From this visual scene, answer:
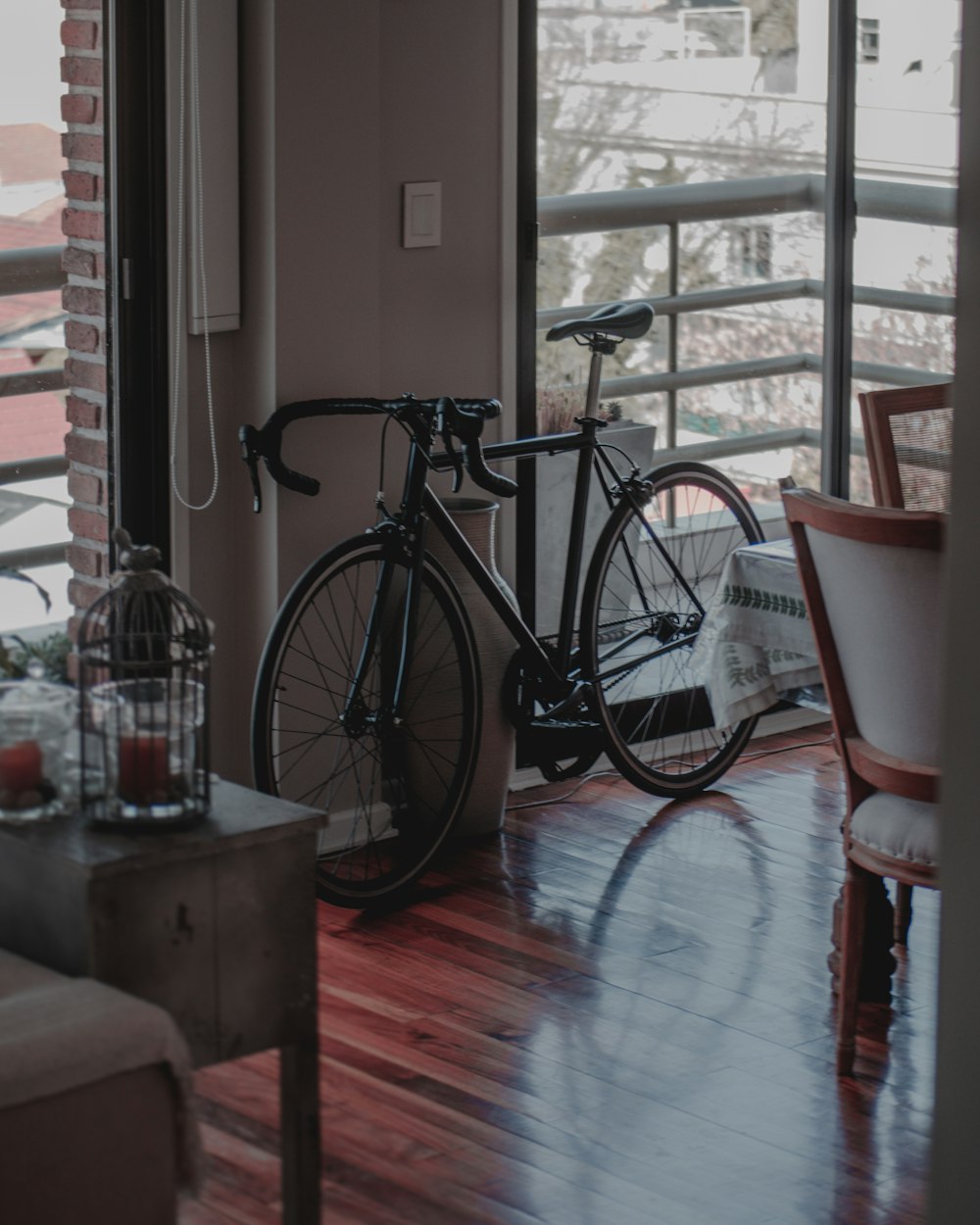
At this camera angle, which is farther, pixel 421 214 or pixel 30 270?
pixel 421 214

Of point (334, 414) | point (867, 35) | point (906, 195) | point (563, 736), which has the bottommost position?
point (563, 736)

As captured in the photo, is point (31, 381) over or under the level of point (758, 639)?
over

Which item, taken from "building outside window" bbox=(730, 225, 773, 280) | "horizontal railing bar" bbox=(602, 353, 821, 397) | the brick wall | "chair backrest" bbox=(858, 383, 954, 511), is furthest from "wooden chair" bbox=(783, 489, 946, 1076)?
"building outside window" bbox=(730, 225, 773, 280)

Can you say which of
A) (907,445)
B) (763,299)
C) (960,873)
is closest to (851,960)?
(907,445)

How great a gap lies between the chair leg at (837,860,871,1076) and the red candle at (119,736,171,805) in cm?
135

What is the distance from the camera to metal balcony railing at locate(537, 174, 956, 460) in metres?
4.49

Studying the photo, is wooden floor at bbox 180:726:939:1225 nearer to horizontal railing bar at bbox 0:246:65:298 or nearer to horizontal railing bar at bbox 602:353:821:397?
horizontal railing bar at bbox 602:353:821:397

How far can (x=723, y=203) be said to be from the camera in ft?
15.7

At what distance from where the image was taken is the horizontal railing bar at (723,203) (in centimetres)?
444

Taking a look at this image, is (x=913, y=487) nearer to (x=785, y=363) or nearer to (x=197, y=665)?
(x=785, y=363)

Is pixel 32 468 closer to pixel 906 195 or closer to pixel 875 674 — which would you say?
pixel 875 674

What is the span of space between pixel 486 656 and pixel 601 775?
76 centimetres

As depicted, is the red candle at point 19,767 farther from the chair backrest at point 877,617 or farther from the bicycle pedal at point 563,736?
the bicycle pedal at point 563,736

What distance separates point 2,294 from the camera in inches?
139
